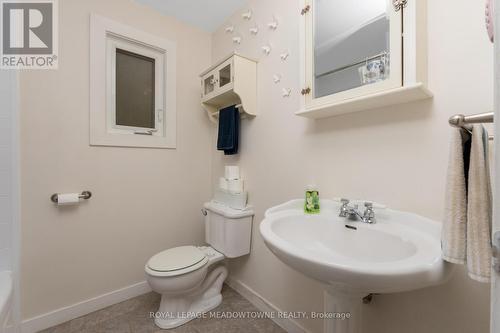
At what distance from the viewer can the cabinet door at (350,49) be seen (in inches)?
32.8

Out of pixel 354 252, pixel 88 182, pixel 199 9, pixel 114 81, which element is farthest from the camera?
pixel 199 9

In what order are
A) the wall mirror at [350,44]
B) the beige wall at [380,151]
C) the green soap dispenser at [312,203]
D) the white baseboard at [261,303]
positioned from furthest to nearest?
the white baseboard at [261,303]
the green soap dispenser at [312,203]
the wall mirror at [350,44]
the beige wall at [380,151]

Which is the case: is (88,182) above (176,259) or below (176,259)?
above

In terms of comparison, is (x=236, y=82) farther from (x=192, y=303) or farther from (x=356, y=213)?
(x=192, y=303)

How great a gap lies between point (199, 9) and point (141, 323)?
7.53 feet

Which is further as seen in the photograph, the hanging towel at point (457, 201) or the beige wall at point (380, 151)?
the beige wall at point (380, 151)

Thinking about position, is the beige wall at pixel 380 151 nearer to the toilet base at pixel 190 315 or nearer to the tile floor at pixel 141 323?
the tile floor at pixel 141 323

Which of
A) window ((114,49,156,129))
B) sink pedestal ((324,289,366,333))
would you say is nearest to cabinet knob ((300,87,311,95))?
sink pedestal ((324,289,366,333))

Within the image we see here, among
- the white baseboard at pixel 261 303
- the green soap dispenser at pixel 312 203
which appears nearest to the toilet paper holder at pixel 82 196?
the white baseboard at pixel 261 303

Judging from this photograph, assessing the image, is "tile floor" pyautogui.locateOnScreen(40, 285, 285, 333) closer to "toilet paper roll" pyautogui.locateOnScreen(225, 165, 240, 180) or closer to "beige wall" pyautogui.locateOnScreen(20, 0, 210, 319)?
"beige wall" pyautogui.locateOnScreen(20, 0, 210, 319)

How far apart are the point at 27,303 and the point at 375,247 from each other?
1.96m

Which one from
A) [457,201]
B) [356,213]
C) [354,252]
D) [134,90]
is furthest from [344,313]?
[134,90]

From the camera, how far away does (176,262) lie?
55.1 inches

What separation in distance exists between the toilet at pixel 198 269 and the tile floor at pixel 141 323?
7 cm
